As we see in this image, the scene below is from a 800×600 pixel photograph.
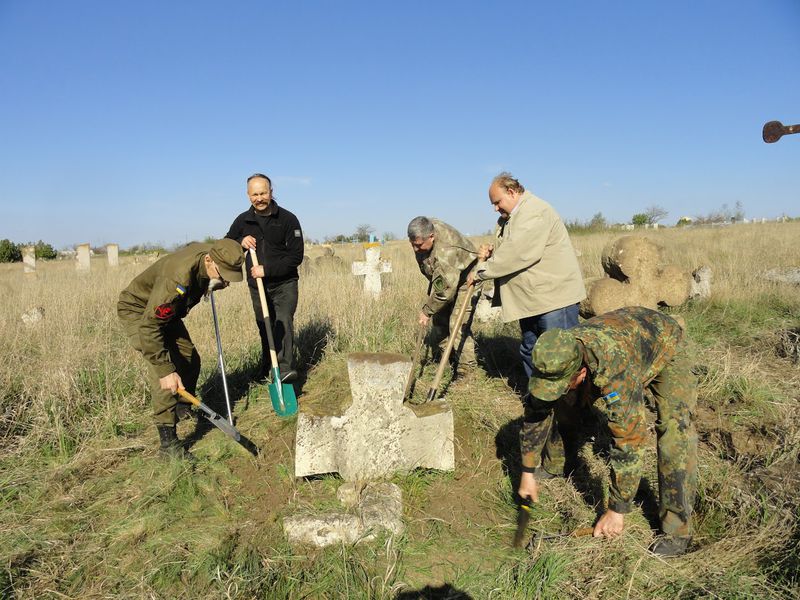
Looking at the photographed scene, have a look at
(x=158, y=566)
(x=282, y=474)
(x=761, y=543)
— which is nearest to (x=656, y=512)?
(x=761, y=543)

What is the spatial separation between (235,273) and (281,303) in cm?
116

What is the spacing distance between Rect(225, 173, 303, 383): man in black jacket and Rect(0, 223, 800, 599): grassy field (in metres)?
0.56

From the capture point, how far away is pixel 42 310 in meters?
7.52

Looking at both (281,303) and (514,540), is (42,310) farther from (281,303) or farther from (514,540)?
(514,540)

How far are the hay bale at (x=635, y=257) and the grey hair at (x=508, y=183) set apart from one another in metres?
2.68

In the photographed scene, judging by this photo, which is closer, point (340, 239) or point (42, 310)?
point (42, 310)

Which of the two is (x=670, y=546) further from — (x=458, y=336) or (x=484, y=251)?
(x=458, y=336)

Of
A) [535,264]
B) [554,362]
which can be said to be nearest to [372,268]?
[535,264]

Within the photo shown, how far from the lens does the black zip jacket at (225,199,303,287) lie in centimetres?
457

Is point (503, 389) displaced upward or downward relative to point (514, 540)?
upward

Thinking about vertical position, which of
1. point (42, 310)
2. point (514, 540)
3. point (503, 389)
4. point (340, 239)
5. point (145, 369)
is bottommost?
point (514, 540)

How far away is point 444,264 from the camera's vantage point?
15.0 ft

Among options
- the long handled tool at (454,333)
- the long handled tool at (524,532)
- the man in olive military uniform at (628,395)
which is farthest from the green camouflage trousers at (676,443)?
the long handled tool at (454,333)

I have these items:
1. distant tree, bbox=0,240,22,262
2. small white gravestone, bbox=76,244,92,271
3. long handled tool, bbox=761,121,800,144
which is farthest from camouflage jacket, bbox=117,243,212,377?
distant tree, bbox=0,240,22,262
